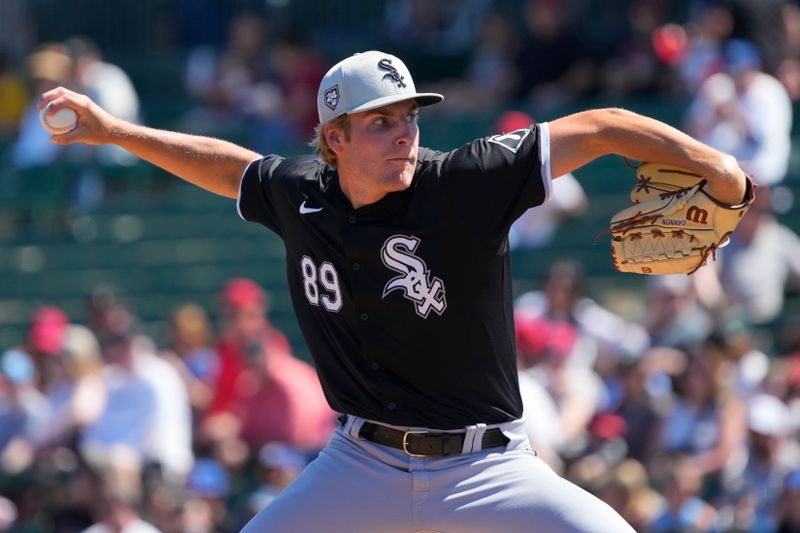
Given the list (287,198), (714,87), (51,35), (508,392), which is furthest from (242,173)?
(51,35)

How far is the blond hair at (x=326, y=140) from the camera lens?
4.97 metres

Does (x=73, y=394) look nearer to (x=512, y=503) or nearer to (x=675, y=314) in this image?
(x=675, y=314)

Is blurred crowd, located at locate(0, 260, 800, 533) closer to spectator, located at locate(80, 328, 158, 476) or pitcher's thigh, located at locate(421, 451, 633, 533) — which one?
spectator, located at locate(80, 328, 158, 476)

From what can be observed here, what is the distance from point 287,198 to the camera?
16.9ft

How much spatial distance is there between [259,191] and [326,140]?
0.32 meters

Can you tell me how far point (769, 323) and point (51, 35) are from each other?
10.8m

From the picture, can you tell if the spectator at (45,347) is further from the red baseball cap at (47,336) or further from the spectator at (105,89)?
the spectator at (105,89)

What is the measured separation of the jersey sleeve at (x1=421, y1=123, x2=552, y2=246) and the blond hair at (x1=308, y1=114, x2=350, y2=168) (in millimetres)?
355

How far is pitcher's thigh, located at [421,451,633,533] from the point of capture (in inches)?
185

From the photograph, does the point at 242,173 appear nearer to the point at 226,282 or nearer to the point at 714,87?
the point at 714,87

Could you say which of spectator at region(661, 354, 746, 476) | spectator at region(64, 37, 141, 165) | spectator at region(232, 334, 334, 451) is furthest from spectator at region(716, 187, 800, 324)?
spectator at region(64, 37, 141, 165)

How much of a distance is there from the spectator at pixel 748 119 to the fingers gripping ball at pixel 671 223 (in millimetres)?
5438

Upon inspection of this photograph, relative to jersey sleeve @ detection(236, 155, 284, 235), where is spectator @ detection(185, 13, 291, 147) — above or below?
above

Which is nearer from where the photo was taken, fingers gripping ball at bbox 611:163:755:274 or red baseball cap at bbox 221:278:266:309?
fingers gripping ball at bbox 611:163:755:274
